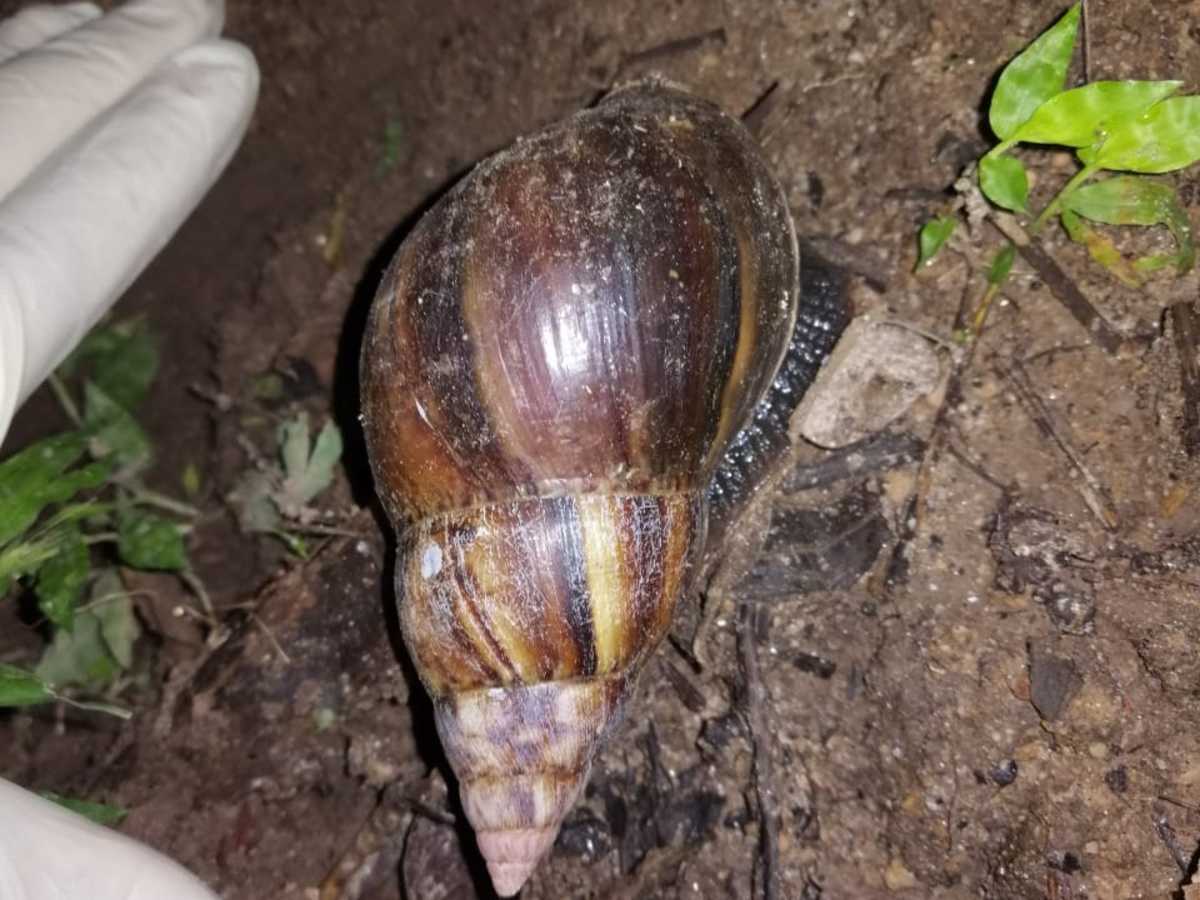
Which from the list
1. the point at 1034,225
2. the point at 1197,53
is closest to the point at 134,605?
the point at 1034,225

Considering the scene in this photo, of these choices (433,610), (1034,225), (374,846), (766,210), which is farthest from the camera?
(374,846)

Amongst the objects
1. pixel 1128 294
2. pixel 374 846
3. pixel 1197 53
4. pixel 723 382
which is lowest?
pixel 374 846

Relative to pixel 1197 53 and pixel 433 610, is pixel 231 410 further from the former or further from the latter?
pixel 1197 53

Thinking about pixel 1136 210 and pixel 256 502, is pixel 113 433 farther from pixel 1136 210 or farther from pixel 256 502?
pixel 1136 210

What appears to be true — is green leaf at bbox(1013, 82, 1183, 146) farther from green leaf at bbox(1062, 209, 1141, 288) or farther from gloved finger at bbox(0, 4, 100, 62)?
gloved finger at bbox(0, 4, 100, 62)

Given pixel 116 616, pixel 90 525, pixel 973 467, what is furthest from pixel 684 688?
pixel 90 525

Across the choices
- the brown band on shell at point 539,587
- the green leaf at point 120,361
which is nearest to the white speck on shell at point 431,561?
the brown band on shell at point 539,587
